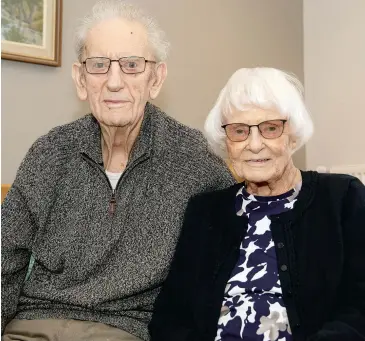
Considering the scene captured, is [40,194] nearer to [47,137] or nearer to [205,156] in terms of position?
[47,137]

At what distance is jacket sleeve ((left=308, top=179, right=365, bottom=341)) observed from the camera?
116 cm

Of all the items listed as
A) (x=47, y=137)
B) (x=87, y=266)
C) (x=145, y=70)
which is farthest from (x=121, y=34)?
(x=87, y=266)

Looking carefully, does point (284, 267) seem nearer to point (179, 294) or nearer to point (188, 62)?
point (179, 294)

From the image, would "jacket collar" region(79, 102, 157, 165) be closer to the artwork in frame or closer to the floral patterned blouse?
the floral patterned blouse

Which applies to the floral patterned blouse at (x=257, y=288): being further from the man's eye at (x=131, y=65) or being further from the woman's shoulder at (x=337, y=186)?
the man's eye at (x=131, y=65)

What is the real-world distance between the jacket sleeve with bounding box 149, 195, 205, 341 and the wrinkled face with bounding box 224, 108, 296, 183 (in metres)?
0.22

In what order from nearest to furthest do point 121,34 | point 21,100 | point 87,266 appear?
1. point 87,266
2. point 121,34
3. point 21,100

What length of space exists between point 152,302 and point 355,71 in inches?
84.8

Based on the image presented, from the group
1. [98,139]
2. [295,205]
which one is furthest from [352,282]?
[98,139]

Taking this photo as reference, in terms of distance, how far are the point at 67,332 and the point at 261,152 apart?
27.8 inches

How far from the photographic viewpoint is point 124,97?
1562 mm

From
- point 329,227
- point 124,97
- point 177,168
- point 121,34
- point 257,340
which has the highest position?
point 121,34

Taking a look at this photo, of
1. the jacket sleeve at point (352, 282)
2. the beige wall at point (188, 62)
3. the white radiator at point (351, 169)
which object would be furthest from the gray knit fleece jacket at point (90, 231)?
the white radiator at point (351, 169)

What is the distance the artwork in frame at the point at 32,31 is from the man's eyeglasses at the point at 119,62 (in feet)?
2.15
